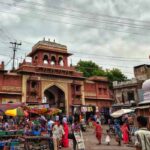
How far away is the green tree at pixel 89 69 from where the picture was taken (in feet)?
170

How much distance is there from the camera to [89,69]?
5309 centimetres

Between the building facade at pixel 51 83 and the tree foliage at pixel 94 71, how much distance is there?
12.0 meters

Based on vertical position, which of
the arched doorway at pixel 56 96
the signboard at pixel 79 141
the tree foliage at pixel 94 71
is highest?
the tree foliage at pixel 94 71

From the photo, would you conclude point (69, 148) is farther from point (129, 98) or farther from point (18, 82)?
point (129, 98)

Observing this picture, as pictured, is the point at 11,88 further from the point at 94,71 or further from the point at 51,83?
the point at 94,71

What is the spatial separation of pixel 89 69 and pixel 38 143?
45.4 metres

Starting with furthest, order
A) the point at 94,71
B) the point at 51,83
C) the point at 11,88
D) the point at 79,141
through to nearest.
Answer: the point at 94,71 < the point at 51,83 < the point at 11,88 < the point at 79,141

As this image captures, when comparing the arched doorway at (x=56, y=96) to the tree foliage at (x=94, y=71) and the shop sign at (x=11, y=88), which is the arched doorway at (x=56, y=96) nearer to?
the shop sign at (x=11, y=88)

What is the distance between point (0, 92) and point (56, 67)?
334 inches

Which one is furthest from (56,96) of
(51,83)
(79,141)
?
(79,141)

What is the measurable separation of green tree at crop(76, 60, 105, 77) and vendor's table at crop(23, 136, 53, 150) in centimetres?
4340

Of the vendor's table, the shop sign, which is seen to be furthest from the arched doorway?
the vendor's table

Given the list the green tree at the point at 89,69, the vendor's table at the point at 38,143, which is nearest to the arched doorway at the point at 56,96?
the green tree at the point at 89,69

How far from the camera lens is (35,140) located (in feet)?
26.3
